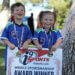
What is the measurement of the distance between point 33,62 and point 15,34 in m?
0.54

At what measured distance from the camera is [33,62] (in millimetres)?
5332

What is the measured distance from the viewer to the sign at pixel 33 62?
529 centimetres

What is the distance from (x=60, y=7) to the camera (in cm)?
4172

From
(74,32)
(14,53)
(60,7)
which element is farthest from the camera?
(60,7)

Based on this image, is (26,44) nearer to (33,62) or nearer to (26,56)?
(26,56)

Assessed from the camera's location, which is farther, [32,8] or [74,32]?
[32,8]

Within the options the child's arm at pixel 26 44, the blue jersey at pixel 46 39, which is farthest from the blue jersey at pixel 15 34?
the blue jersey at pixel 46 39

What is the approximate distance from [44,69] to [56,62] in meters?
0.22

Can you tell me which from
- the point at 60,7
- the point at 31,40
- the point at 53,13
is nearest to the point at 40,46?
the point at 31,40

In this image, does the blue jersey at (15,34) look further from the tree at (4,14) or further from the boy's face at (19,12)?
the tree at (4,14)

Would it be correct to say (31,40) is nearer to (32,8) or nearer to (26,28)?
(26,28)

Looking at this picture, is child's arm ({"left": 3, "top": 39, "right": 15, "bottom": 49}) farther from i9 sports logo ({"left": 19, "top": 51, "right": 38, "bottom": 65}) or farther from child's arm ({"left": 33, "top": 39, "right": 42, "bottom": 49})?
child's arm ({"left": 33, "top": 39, "right": 42, "bottom": 49})

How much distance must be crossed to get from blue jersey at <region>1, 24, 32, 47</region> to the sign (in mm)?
250

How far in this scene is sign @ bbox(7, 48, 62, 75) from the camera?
5.29 meters
